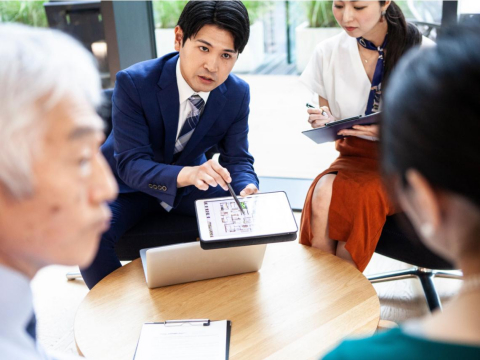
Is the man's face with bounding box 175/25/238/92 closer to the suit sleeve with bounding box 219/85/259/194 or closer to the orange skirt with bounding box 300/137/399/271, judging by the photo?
the suit sleeve with bounding box 219/85/259/194

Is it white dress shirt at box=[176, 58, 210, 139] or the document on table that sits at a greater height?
white dress shirt at box=[176, 58, 210, 139]

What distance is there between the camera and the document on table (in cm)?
142

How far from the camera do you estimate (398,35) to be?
7.58 feet

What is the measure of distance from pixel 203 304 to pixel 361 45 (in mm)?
1399

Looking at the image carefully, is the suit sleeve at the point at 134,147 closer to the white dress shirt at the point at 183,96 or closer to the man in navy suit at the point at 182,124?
the man in navy suit at the point at 182,124

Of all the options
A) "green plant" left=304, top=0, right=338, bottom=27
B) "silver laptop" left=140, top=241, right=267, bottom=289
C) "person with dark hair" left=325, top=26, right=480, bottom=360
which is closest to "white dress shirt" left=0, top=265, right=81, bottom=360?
"person with dark hair" left=325, top=26, right=480, bottom=360

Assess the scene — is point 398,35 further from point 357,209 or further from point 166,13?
point 166,13

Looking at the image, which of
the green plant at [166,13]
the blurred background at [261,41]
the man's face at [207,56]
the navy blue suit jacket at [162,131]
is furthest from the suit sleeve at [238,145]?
the green plant at [166,13]

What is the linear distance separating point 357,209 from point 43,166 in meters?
1.65

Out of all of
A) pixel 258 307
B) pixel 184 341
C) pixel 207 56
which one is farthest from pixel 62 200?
pixel 207 56

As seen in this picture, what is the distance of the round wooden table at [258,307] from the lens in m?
1.47

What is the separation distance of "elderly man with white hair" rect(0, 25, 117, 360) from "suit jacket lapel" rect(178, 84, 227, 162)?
4.79 ft

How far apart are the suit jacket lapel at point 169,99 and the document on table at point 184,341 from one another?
92 centimetres

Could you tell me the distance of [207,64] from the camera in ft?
6.83
